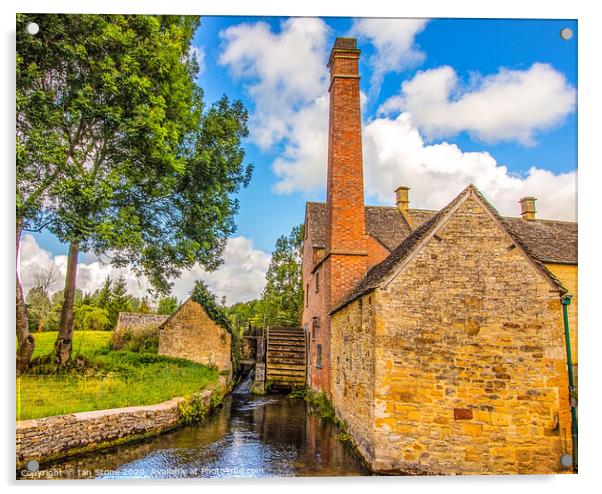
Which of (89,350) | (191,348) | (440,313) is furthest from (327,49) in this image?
(191,348)

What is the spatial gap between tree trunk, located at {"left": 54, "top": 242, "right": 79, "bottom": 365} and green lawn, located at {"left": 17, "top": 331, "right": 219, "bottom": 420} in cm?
31

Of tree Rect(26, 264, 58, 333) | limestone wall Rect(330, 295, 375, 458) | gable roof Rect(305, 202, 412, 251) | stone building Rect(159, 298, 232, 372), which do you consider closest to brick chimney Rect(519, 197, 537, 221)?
limestone wall Rect(330, 295, 375, 458)

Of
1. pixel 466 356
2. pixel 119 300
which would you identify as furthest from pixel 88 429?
pixel 466 356

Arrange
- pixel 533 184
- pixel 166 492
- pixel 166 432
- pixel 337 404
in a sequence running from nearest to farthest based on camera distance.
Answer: pixel 166 492
pixel 533 184
pixel 166 432
pixel 337 404

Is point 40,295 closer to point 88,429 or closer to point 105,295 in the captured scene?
point 88,429

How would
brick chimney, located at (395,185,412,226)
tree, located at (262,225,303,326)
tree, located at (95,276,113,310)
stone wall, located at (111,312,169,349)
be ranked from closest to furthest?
1. tree, located at (95,276,113,310)
2. stone wall, located at (111,312,169,349)
3. brick chimney, located at (395,185,412,226)
4. tree, located at (262,225,303,326)

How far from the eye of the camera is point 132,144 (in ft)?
26.9

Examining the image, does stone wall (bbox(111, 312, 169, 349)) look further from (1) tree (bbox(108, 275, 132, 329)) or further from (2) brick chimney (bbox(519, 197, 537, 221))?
(2) brick chimney (bbox(519, 197, 537, 221))

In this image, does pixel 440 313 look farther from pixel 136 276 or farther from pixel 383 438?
pixel 136 276

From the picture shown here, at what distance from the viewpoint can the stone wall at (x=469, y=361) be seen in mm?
5750

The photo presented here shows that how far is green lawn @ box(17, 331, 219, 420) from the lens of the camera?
664 centimetres

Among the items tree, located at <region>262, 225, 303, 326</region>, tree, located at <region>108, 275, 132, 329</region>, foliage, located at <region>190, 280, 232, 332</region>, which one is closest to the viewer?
tree, located at <region>108, 275, 132, 329</region>
